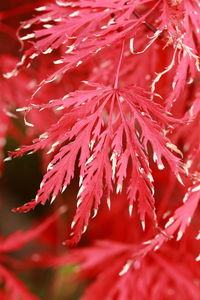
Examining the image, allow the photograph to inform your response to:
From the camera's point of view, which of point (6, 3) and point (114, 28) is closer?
point (114, 28)

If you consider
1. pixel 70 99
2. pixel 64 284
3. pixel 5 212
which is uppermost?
pixel 70 99

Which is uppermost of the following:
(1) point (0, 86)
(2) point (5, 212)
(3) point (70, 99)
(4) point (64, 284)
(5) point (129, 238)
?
(3) point (70, 99)

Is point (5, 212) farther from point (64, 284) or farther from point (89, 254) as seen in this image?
point (89, 254)

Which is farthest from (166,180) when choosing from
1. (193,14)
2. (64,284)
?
(193,14)

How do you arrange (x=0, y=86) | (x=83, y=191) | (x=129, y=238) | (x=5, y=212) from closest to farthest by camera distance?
(x=83, y=191), (x=0, y=86), (x=129, y=238), (x=5, y=212)

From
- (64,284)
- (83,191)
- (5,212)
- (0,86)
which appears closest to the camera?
(83,191)

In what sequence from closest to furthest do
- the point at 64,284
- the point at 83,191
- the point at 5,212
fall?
1. the point at 83,191
2. the point at 64,284
3. the point at 5,212

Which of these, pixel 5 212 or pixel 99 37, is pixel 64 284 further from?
pixel 99 37

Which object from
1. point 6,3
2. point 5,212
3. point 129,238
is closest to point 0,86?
point 6,3

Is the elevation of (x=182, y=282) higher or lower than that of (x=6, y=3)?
lower
